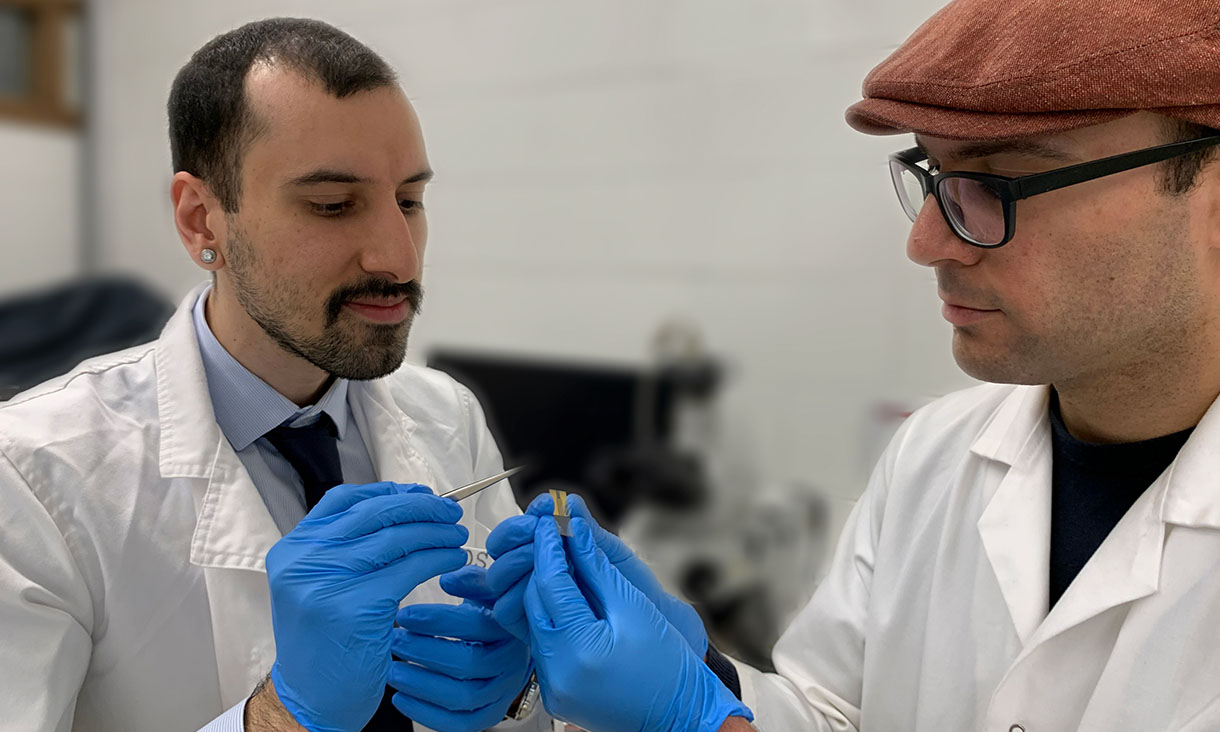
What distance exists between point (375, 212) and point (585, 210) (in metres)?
1.01

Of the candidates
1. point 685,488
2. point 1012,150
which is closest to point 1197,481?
point 1012,150

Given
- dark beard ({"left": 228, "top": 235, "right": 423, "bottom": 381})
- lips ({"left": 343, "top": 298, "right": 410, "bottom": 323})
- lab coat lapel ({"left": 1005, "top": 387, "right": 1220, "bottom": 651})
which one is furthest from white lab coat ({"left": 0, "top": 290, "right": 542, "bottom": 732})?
lab coat lapel ({"left": 1005, "top": 387, "right": 1220, "bottom": 651})

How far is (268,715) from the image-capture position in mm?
949

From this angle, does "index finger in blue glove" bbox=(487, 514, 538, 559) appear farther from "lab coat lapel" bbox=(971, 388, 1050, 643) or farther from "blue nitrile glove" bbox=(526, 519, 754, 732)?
"lab coat lapel" bbox=(971, 388, 1050, 643)

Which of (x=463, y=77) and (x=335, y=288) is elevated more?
(x=463, y=77)

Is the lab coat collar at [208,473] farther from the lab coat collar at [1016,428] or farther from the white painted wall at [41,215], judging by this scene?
the white painted wall at [41,215]

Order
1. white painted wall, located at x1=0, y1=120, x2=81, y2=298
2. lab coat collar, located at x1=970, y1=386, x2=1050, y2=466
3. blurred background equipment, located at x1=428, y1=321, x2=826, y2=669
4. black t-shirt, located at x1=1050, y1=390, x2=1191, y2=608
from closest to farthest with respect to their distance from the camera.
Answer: black t-shirt, located at x1=1050, y1=390, x2=1191, y2=608
lab coat collar, located at x1=970, y1=386, x2=1050, y2=466
blurred background equipment, located at x1=428, y1=321, x2=826, y2=669
white painted wall, located at x1=0, y1=120, x2=81, y2=298

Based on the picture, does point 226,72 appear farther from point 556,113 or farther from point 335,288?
point 556,113

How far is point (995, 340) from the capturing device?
1052 millimetres

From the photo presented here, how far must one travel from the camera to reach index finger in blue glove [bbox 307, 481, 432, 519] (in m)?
1.00

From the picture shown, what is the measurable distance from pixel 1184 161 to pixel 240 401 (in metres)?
1.11

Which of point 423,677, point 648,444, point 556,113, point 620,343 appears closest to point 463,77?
point 556,113

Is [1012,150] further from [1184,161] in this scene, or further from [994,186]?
[1184,161]

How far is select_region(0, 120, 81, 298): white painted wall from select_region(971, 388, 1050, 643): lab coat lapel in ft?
6.23
